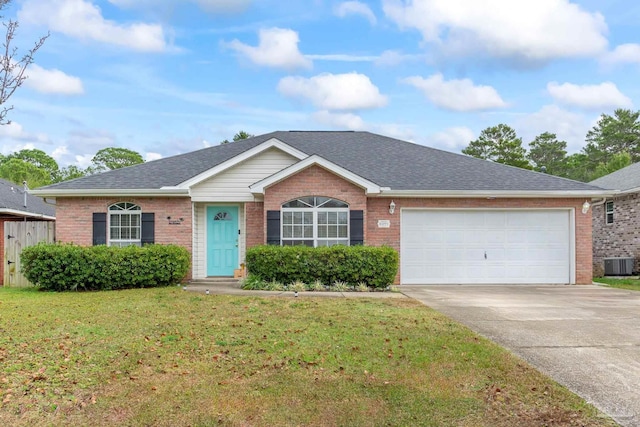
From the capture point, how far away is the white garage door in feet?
44.3

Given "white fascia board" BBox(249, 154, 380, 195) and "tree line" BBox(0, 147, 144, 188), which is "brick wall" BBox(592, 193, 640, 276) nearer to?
"white fascia board" BBox(249, 154, 380, 195)

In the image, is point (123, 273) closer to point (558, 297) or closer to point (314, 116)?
point (558, 297)

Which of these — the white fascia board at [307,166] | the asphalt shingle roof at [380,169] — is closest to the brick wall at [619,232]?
the asphalt shingle roof at [380,169]

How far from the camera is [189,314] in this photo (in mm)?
7859

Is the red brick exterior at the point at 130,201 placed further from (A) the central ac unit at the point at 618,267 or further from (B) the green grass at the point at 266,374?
(A) the central ac unit at the point at 618,267

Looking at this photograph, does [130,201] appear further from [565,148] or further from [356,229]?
[565,148]

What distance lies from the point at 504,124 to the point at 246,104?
91.5 feet

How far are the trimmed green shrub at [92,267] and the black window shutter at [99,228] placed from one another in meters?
1.39

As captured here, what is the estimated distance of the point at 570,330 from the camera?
690 centimetres

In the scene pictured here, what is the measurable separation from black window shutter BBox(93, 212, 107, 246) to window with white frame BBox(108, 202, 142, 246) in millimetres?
165

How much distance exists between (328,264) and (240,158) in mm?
4125

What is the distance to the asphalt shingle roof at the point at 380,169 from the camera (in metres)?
13.5

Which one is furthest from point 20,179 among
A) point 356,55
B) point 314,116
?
point 356,55

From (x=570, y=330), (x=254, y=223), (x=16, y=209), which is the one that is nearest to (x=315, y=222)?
(x=254, y=223)
